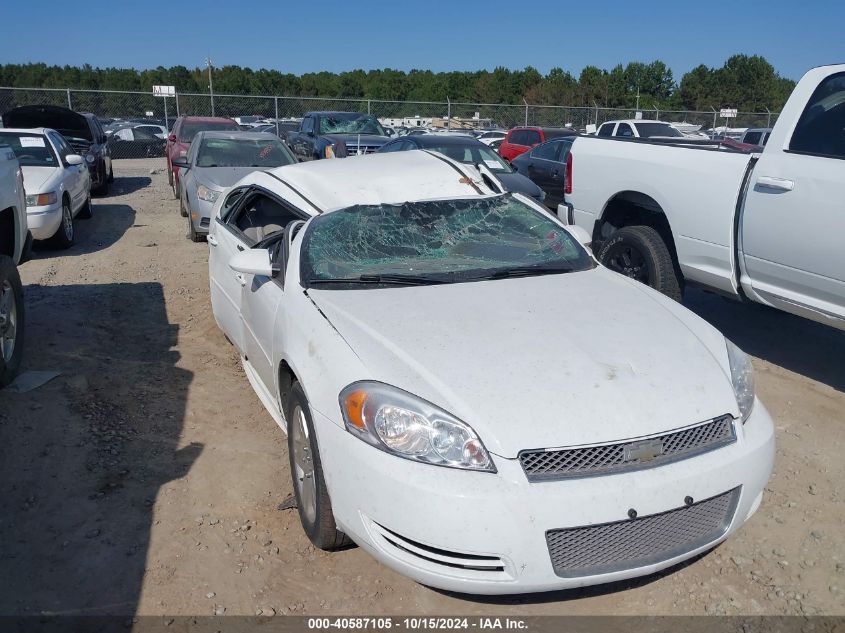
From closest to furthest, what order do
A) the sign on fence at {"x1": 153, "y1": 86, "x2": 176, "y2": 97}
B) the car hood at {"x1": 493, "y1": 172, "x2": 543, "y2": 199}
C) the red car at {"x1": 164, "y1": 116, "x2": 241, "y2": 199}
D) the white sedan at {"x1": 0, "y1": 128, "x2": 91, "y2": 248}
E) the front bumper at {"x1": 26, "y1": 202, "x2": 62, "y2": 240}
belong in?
the front bumper at {"x1": 26, "y1": 202, "x2": 62, "y2": 240}, the white sedan at {"x1": 0, "y1": 128, "x2": 91, "y2": 248}, the car hood at {"x1": 493, "y1": 172, "x2": 543, "y2": 199}, the red car at {"x1": 164, "y1": 116, "x2": 241, "y2": 199}, the sign on fence at {"x1": 153, "y1": 86, "x2": 176, "y2": 97}

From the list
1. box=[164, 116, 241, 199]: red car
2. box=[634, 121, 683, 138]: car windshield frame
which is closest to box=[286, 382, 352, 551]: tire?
box=[164, 116, 241, 199]: red car

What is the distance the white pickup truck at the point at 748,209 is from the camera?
473 centimetres

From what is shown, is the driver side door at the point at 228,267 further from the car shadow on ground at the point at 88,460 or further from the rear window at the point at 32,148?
the rear window at the point at 32,148

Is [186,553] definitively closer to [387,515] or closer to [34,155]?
[387,515]

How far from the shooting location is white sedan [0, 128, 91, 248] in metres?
9.09

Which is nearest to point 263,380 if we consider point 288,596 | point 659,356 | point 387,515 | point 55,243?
point 288,596

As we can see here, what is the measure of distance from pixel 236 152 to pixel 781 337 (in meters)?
7.92

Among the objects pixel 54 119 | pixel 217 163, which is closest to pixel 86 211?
pixel 217 163

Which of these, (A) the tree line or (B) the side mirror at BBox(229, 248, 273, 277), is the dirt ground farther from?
(A) the tree line

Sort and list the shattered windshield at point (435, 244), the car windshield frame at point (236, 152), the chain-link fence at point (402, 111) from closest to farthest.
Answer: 1. the shattered windshield at point (435, 244)
2. the car windshield frame at point (236, 152)
3. the chain-link fence at point (402, 111)

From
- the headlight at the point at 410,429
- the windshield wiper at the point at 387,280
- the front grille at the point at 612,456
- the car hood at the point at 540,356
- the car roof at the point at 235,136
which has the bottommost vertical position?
the front grille at the point at 612,456

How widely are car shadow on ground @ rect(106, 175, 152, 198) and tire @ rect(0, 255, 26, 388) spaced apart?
11614mm

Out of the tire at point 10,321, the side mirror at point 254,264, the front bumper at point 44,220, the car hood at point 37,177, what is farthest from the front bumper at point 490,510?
the car hood at point 37,177

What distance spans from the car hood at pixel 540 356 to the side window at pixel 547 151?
10.9 m
